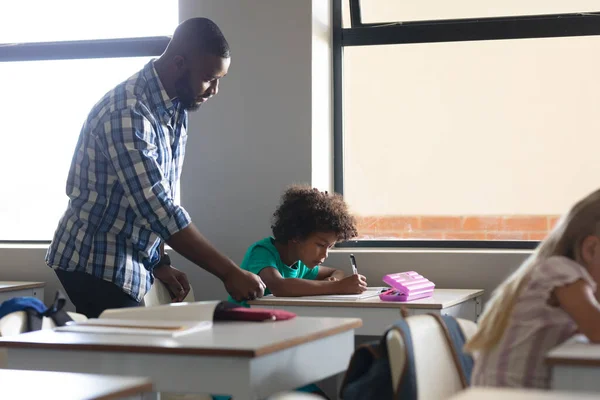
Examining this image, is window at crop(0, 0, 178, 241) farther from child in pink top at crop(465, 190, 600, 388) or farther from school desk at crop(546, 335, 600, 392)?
school desk at crop(546, 335, 600, 392)

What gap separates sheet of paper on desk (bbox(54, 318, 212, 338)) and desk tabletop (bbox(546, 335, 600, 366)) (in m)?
0.92

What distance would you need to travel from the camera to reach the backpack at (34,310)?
2.27m

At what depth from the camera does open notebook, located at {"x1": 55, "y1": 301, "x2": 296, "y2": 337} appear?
86.9 inches

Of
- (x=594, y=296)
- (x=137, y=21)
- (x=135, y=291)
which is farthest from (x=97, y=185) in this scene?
(x=137, y=21)

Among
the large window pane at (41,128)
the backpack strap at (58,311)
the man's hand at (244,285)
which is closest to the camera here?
the backpack strap at (58,311)

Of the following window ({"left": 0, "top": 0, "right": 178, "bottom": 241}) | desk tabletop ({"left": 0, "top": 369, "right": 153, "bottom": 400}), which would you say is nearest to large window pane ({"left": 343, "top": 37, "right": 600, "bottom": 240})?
window ({"left": 0, "top": 0, "right": 178, "bottom": 241})

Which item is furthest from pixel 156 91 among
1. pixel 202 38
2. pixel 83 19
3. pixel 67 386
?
pixel 83 19

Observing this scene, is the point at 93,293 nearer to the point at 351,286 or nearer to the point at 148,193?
the point at 148,193

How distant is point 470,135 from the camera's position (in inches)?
163

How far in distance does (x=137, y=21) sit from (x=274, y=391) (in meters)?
2.92

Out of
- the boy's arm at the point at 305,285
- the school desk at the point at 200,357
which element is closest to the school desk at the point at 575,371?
the school desk at the point at 200,357

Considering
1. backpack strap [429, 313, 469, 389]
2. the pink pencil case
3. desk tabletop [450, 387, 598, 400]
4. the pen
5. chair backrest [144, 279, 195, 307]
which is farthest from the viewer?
the pen

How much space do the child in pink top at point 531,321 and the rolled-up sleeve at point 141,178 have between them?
3.70 feet

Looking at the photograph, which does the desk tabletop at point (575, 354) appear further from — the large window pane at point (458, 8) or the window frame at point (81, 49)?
the window frame at point (81, 49)
